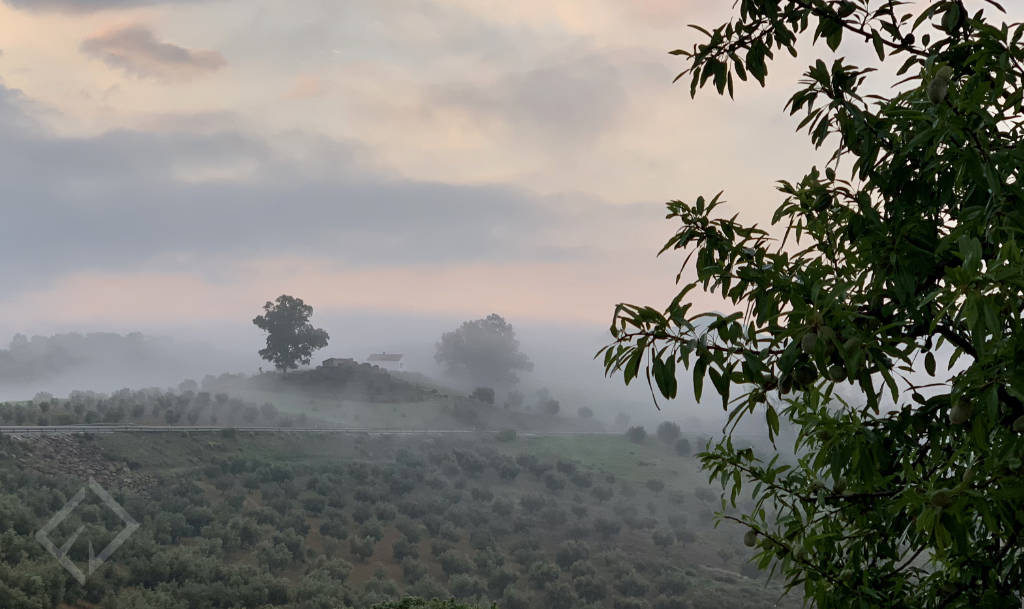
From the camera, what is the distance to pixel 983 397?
203 centimetres

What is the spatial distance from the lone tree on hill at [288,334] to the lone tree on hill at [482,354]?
21289mm

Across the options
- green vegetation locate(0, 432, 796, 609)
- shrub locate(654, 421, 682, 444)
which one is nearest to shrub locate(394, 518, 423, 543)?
green vegetation locate(0, 432, 796, 609)

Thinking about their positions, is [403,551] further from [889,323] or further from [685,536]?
[889,323]

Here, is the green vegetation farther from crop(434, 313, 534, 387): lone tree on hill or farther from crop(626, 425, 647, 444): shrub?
crop(434, 313, 534, 387): lone tree on hill

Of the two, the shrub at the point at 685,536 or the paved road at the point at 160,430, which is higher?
the paved road at the point at 160,430

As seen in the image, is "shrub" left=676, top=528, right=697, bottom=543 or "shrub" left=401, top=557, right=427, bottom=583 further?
"shrub" left=676, top=528, right=697, bottom=543

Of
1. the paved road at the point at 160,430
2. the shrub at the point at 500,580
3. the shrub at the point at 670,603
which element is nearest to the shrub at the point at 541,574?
the shrub at the point at 500,580

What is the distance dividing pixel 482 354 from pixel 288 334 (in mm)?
23645

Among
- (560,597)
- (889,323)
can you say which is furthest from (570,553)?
(889,323)

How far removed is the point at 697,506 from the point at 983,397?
30864 millimetres

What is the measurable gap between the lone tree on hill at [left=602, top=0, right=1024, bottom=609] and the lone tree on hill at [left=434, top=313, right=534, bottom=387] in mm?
62975

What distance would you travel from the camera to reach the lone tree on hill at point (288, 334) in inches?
1794

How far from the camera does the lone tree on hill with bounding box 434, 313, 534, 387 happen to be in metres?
66.4

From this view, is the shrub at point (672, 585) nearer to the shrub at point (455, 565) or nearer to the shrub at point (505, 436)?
the shrub at point (455, 565)
